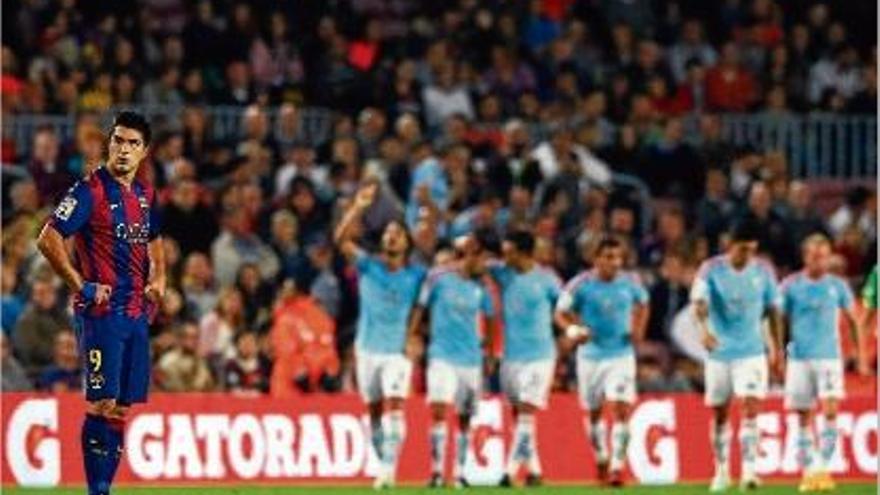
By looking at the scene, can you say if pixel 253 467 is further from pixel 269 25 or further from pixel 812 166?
pixel 812 166

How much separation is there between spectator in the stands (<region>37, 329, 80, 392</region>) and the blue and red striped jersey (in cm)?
818

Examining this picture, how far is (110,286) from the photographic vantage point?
19000 mm

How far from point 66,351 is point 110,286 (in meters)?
8.57

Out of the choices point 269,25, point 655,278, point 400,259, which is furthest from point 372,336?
point 269,25

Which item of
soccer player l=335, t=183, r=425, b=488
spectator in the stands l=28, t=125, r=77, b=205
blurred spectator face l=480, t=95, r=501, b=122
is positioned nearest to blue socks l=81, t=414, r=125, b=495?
soccer player l=335, t=183, r=425, b=488

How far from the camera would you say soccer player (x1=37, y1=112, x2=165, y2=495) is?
18.9 m

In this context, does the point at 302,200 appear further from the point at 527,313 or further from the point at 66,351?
the point at 527,313

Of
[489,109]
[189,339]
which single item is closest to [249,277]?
[189,339]

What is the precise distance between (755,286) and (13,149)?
7802 millimetres

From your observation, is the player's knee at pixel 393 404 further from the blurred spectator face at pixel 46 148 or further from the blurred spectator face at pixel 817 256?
the blurred spectator face at pixel 46 148

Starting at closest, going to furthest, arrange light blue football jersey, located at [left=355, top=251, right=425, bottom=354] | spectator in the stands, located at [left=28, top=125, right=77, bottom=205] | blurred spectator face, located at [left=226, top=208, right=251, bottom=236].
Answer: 1. light blue football jersey, located at [left=355, top=251, right=425, bottom=354]
2. spectator in the stands, located at [left=28, top=125, right=77, bottom=205]
3. blurred spectator face, located at [left=226, top=208, right=251, bottom=236]

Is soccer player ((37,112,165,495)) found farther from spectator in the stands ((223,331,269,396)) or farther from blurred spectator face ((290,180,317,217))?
blurred spectator face ((290,180,317,217))

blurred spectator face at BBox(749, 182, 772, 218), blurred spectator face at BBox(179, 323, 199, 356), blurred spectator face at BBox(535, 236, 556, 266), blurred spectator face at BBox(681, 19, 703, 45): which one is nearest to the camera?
blurred spectator face at BBox(179, 323, 199, 356)

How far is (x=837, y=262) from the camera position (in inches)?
1181
